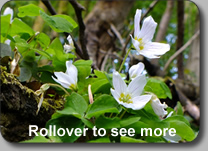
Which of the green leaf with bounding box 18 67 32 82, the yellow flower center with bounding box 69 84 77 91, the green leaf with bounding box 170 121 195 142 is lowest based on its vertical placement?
the green leaf with bounding box 170 121 195 142

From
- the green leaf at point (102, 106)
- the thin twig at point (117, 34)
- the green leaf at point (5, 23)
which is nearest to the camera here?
the green leaf at point (102, 106)

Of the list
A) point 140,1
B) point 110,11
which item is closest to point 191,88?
point 110,11

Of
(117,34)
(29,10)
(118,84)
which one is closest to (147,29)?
(118,84)

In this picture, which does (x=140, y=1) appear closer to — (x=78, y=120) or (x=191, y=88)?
(x=191, y=88)

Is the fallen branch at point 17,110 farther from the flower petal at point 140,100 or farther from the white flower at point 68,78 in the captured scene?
the flower petal at point 140,100

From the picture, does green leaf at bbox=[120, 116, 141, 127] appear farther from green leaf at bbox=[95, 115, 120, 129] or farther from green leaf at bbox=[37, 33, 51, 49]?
green leaf at bbox=[37, 33, 51, 49]

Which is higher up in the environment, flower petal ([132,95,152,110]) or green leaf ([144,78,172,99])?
flower petal ([132,95,152,110])

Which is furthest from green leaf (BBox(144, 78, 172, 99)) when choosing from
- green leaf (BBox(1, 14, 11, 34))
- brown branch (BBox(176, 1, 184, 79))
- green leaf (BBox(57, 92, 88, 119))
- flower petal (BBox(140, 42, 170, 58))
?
brown branch (BBox(176, 1, 184, 79))

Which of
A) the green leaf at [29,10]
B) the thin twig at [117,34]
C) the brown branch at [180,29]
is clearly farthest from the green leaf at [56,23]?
the brown branch at [180,29]
